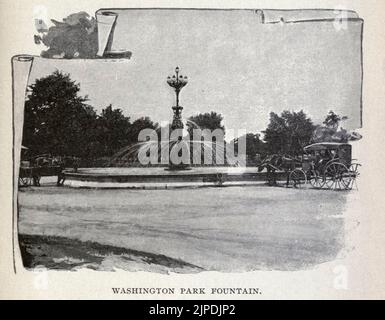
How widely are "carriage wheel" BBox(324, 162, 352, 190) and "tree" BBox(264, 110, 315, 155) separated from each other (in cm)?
31

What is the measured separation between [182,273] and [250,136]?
1.31 m

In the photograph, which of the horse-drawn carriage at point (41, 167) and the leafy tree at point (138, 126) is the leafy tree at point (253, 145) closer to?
the leafy tree at point (138, 126)

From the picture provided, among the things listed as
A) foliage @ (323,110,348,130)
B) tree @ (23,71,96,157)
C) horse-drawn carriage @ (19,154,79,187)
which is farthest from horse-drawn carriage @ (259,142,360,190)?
horse-drawn carriage @ (19,154,79,187)

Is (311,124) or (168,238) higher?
(311,124)

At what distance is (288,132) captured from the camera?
4.25 m

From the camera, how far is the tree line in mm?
4223

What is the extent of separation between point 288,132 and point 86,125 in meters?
1.76

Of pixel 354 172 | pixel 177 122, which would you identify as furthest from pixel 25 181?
pixel 354 172

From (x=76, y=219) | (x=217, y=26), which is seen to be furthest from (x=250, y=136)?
(x=76, y=219)

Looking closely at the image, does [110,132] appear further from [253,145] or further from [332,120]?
[332,120]

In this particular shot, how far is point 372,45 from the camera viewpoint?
13.8 feet

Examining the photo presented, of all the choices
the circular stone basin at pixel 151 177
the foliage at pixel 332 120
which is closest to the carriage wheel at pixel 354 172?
the foliage at pixel 332 120

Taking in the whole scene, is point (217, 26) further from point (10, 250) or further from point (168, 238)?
point (10, 250)
